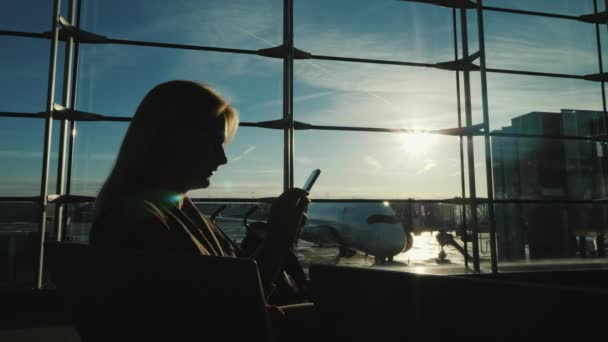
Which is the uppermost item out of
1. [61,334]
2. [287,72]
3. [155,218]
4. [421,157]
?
[287,72]

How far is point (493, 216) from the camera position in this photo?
3.36 meters

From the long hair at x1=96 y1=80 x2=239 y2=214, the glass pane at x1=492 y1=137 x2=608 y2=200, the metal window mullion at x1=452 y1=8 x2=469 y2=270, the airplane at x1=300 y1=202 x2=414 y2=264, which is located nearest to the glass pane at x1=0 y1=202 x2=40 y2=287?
the long hair at x1=96 y1=80 x2=239 y2=214

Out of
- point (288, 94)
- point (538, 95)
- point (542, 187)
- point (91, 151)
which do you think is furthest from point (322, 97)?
point (542, 187)

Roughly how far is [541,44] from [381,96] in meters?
1.81

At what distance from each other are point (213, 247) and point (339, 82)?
2.80 m

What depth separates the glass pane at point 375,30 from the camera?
10.6 feet

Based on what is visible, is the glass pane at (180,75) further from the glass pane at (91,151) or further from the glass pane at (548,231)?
the glass pane at (548,231)

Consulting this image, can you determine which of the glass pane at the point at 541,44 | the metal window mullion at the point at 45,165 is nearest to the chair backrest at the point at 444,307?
the metal window mullion at the point at 45,165

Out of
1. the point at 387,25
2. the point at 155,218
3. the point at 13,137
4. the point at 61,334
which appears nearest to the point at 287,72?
the point at 387,25

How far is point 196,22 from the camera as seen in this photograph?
124 inches

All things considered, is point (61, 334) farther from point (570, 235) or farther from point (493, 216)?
point (570, 235)

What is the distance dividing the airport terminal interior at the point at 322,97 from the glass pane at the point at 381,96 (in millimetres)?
13

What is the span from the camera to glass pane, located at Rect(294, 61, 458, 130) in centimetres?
335

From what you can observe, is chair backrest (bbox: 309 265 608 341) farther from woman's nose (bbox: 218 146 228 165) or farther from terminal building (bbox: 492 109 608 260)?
terminal building (bbox: 492 109 608 260)
